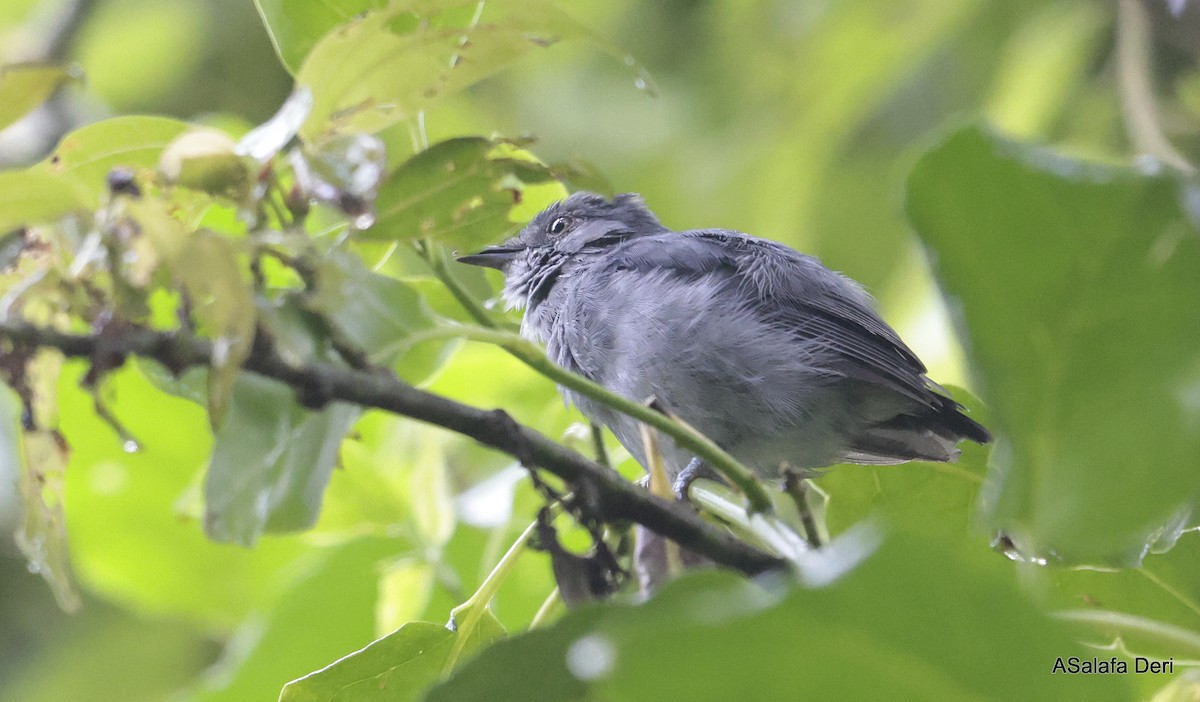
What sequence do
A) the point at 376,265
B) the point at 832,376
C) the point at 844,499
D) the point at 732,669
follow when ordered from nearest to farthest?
the point at 732,669, the point at 376,265, the point at 844,499, the point at 832,376

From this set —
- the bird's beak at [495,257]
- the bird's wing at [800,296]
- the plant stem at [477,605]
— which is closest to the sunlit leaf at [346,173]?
the plant stem at [477,605]

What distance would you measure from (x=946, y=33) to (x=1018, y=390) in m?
2.88

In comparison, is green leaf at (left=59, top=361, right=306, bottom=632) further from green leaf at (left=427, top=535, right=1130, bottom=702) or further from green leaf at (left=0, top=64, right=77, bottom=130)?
green leaf at (left=427, top=535, right=1130, bottom=702)

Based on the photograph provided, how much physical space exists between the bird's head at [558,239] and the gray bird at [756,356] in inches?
7.3

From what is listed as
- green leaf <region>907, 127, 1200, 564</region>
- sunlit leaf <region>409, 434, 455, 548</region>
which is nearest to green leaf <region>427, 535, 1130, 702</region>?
green leaf <region>907, 127, 1200, 564</region>

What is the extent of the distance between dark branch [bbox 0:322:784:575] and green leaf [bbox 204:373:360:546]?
4.3 inches

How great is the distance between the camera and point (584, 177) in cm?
113

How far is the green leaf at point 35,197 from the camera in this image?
2.67ft

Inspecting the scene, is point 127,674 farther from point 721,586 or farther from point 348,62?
point 721,586

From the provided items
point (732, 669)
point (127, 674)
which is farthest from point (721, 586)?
point (127, 674)

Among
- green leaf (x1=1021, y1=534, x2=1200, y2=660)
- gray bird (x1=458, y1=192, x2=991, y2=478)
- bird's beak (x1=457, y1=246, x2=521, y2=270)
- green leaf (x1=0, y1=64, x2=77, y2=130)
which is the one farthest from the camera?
bird's beak (x1=457, y1=246, x2=521, y2=270)

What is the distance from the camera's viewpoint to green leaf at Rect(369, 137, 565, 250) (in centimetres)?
98

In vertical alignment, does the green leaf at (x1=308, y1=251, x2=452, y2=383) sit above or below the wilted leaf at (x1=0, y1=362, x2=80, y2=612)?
above

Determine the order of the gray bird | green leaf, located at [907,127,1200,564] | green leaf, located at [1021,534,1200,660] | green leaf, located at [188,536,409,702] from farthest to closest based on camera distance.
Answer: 1. the gray bird
2. green leaf, located at [188,536,409,702]
3. green leaf, located at [1021,534,1200,660]
4. green leaf, located at [907,127,1200,564]
